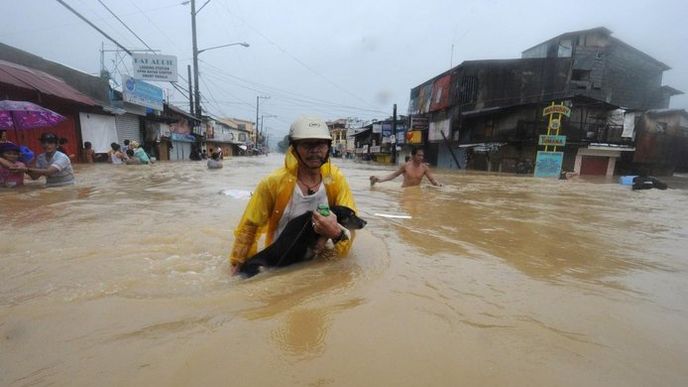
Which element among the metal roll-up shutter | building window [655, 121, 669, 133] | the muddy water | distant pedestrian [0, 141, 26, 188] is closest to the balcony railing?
building window [655, 121, 669, 133]

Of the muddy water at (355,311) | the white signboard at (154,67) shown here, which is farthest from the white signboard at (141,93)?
the muddy water at (355,311)

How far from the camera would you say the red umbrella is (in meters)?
7.84

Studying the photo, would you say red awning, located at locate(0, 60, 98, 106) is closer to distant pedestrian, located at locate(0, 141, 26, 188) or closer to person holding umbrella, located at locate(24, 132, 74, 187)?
distant pedestrian, located at locate(0, 141, 26, 188)

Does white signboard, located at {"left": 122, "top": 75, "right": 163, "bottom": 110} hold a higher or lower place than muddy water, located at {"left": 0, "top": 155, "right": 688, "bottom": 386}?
higher

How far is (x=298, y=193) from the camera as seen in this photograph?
8.77 feet

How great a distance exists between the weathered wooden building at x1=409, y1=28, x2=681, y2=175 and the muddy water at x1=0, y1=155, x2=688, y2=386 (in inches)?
772

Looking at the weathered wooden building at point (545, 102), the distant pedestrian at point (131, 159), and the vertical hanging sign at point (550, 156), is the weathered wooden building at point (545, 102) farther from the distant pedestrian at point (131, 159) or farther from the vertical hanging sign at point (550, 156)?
the distant pedestrian at point (131, 159)

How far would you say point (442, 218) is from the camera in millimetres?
5695

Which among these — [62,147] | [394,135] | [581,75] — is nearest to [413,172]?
→ [62,147]

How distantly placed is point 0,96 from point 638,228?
53.5 ft

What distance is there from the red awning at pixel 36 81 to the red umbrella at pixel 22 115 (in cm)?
321

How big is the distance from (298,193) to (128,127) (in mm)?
21344

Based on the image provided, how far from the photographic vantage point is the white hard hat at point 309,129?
2.47 m

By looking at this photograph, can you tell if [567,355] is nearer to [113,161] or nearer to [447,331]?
[447,331]
